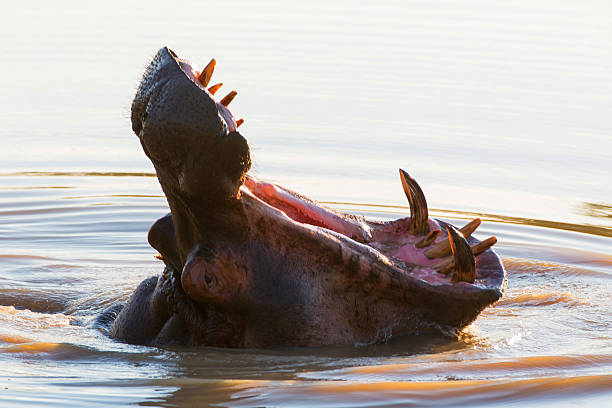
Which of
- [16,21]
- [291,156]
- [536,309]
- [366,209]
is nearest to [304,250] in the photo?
[536,309]

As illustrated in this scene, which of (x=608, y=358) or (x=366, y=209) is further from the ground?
(x=366, y=209)

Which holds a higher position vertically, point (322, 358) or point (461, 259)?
point (461, 259)

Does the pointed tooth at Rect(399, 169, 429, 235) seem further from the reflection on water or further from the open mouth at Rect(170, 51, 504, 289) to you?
the reflection on water

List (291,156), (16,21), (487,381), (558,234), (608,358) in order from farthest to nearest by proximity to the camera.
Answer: (16,21), (291,156), (558,234), (608,358), (487,381)

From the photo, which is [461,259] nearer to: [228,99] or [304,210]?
[304,210]

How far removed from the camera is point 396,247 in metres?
4.18

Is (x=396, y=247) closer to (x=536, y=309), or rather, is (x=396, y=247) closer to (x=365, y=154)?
(x=536, y=309)

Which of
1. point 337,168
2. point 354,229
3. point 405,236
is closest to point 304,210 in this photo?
point 354,229

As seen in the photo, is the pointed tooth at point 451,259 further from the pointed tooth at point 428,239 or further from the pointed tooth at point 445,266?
the pointed tooth at point 428,239

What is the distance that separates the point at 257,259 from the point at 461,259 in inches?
28.9

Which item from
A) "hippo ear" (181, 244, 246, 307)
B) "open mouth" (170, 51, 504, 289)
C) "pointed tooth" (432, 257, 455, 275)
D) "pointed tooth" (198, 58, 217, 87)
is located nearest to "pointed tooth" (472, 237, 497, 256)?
"open mouth" (170, 51, 504, 289)

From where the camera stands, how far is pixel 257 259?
3.71m

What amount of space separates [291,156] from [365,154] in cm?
65

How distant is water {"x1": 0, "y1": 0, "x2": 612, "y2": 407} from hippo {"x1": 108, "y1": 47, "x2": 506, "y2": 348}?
0.36ft
